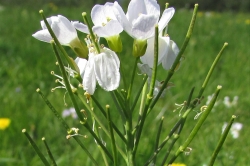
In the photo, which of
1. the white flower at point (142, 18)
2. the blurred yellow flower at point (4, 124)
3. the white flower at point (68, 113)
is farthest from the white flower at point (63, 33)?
the white flower at point (68, 113)

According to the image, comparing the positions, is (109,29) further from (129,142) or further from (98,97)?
(98,97)

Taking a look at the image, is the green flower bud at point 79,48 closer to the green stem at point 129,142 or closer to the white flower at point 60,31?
the white flower at point 60,31

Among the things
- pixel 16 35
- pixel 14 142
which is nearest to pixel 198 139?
pixel 14 142

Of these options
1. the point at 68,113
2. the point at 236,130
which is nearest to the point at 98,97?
the point at 68,113

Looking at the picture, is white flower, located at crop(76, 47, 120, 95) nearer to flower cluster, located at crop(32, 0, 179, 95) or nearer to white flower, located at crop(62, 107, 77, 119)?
flower cluster, located at crop(32, 0, 179, 95)

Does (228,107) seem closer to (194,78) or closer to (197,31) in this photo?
(194,78)
